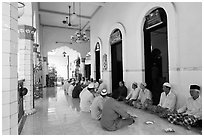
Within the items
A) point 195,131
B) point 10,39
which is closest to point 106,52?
point 195,131

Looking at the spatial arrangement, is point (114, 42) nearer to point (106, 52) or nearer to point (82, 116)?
point (106, 52)

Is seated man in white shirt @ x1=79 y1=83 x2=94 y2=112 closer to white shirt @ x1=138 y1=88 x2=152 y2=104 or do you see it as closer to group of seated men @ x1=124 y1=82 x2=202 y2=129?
group of seated men @ x1=124 y1=82 x2=202 y2=129

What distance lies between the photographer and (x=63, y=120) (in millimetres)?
3811

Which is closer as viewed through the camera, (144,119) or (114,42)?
(144,119)

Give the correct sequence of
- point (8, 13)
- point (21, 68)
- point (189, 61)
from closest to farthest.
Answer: point (8, 13) → point (189, 61) → point (21, 68)

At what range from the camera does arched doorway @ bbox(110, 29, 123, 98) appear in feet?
23.7

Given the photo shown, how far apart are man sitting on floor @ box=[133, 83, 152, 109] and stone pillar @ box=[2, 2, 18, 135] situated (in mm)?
3836

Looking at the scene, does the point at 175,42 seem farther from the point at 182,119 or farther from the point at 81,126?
the point at 81,126

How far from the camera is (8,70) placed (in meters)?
1.71

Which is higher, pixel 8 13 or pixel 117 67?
pixel 8 13

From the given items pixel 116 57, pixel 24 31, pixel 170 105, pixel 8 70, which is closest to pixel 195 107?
pixel 170 105

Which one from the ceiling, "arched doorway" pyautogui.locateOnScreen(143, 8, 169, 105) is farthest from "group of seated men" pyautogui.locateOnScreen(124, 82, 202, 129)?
the ceiling

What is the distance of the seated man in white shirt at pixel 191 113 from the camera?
10.0ft

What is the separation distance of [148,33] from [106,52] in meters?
3.16
